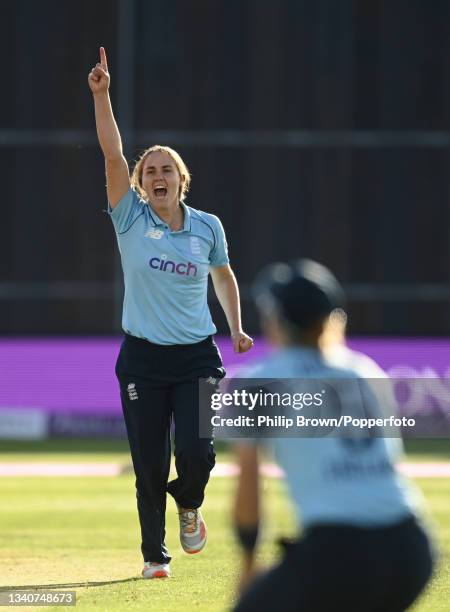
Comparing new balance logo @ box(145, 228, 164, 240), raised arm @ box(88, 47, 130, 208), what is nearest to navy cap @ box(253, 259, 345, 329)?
raised arm @ box(88, 47, 130, 208)

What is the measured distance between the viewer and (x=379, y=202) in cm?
2516

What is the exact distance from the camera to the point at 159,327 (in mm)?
7902

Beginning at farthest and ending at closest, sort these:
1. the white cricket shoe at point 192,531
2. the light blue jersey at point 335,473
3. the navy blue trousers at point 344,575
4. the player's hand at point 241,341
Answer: the white cricket shoe at point 192,531
the player's hand at point 241,341
the light blue jersey at point 335,473
the navy blue trousers at point 344,575

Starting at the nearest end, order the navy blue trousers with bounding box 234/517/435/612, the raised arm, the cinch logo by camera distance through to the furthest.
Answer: the navy blue trousers with bounding box 234/517/435/612 < the raised arm < the cinch logo

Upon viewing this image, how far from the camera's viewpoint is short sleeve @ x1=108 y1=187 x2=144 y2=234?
7898 millimetres

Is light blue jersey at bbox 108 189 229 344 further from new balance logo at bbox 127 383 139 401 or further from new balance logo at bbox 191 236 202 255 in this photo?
new balance logo at bbox 127 383 139 401

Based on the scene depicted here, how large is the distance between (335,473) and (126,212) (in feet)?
13.1

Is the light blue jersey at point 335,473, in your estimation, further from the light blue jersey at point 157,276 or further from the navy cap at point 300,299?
the light blue jersey at point 157,276

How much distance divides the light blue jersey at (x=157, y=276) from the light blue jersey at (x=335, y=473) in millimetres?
3618

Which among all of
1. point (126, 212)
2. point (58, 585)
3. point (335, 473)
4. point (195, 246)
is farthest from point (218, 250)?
point (335, 473)

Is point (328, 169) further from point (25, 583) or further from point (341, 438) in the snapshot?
point (341, 438)

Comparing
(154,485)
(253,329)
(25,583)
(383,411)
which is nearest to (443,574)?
(154,485)

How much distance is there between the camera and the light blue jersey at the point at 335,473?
13.5 feet

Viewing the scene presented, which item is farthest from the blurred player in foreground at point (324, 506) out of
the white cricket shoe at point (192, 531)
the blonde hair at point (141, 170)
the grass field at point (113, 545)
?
the white cricket shoe at point (192, 531)
